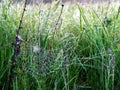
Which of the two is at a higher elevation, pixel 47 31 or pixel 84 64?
pixel 47 31

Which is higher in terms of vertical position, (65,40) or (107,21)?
(107,21)

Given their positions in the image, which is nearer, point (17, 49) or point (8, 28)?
point (17, 49)

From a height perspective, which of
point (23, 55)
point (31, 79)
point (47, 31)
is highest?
point (47, 31)

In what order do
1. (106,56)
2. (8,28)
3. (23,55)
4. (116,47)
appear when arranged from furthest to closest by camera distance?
(8,28)
(116,47)
(106,56)
(23,55)

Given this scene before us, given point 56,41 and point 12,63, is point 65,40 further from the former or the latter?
point 12,63

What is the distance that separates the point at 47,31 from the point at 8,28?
0.23 meters

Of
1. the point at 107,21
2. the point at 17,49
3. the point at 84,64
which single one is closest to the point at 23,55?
the point at 17,49

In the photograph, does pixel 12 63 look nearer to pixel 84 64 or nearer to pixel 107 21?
pixel 84 64

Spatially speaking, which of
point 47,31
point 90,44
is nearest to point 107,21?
point 90,44

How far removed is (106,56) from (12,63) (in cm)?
45

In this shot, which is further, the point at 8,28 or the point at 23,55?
the point at 8,28

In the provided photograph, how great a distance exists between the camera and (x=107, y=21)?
180cm

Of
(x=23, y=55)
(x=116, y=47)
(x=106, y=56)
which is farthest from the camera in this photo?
(x=116, y=47)

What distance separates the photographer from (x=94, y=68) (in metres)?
1.53
